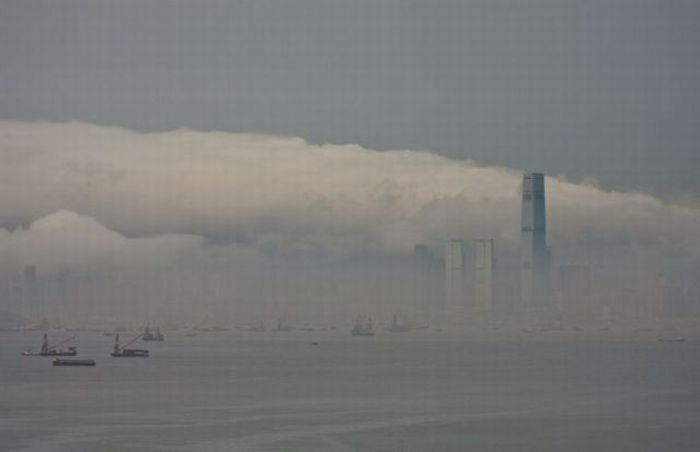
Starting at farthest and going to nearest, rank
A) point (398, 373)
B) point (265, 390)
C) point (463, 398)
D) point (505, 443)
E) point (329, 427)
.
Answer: point (398, 373)
point (265, 390)
point (463, 398)
point (329, 427)
point (505, 443)

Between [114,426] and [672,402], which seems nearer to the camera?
[114,426]

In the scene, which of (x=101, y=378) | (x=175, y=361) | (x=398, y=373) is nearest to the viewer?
(x=101, y=378)

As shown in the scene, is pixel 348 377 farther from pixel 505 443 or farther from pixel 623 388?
pixel 505 443

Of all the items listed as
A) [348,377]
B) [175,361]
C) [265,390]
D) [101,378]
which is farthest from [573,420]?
[175,361]

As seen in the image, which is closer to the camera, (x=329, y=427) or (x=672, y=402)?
(x=329, y=427)

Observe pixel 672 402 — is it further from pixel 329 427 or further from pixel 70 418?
pixel 70 418

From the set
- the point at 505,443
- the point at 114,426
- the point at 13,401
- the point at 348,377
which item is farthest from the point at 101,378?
the point at 505,443
